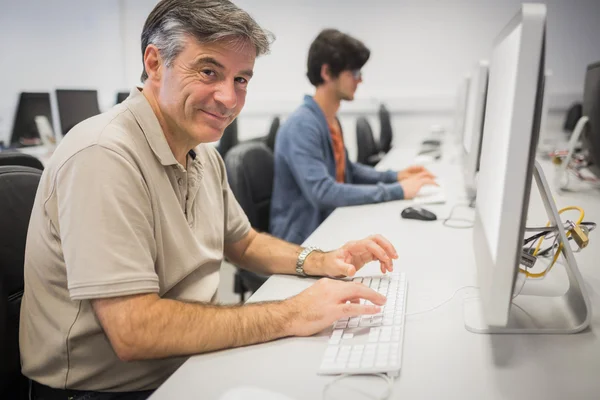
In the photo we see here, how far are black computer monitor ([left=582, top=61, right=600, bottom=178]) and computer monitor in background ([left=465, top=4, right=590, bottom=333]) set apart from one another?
46.1 inches

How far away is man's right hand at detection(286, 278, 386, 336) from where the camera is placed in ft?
2.74

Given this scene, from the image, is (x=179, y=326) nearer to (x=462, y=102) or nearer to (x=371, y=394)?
(x=371, y=394)

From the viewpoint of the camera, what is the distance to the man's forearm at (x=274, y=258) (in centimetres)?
115

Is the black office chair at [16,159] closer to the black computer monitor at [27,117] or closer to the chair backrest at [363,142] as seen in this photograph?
the black computer monitor at [27,117]

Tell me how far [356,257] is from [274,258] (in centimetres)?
21

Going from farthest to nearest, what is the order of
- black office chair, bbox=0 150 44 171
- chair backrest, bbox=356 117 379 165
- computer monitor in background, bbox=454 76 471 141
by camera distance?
chair backrest, bbox=356 117 379 165
computer monitor in background, bbox=454 76 471 141
black office chair, bbox=0 150 44 171

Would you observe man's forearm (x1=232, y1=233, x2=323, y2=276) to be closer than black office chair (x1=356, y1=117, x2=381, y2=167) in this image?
Yes

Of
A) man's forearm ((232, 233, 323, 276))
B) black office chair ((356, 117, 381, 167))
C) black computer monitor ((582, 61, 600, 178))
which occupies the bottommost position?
black office chair ((356, 117, 381, 167))

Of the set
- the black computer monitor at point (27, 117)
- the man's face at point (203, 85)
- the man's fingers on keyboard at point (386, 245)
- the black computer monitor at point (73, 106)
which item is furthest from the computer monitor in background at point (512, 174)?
the black computer monitor at point (27, 117)

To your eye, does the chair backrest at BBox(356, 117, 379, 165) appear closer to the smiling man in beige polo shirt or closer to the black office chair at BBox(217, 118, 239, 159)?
the black office chair at BBox(217, 118, 239, 159)

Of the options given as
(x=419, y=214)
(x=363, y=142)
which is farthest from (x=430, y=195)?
(x=363, y=142)

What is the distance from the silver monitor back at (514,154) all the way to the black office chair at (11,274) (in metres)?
0.85

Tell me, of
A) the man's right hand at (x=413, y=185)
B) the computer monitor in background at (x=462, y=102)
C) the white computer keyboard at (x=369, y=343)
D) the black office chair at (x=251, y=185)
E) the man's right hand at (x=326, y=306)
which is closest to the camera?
the white computer keyboard at (x=369, y=343)

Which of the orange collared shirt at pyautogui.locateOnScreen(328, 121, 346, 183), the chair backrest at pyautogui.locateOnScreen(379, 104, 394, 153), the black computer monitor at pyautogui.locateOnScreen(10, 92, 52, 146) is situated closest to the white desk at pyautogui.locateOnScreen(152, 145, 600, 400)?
the orange collared shirt at pyautogui.locateOnScreen(328, 121, 346, 183)
